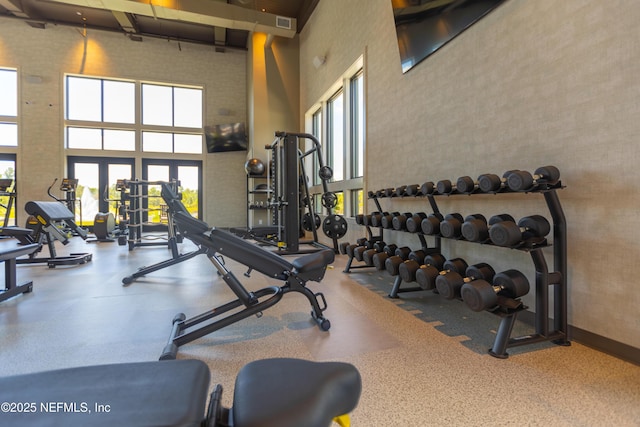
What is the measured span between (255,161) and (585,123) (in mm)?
6857

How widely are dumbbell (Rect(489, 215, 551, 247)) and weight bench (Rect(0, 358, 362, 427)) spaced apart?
5.07 feet

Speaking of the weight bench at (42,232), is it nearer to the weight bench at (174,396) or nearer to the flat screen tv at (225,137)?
the weight bench at (174,396)

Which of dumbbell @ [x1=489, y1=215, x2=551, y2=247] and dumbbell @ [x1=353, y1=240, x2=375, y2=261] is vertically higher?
dumbbell @ [x1=489, y1=215, x2=551, y2=247]

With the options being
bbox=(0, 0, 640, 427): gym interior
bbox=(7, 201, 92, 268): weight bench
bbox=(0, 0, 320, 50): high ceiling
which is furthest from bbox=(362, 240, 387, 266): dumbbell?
bbox=(0, 0, 320, 50): high ceiling

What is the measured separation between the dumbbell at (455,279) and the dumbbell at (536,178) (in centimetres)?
60

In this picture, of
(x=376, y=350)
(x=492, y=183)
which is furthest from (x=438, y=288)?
(x=492, y=183)

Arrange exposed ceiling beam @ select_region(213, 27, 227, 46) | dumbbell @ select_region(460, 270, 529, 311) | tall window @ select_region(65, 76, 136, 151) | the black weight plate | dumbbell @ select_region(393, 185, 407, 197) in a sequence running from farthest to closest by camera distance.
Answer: tall window @ select_region(65, 76, 136, 151)
exposed ceiling beam @ select_region(213, 27, 227, 46)
the black weight plate
dumbbell @ select_region(393, 185, 407, 197)
dumbbell @ select_region(460, 270, 529, 311)

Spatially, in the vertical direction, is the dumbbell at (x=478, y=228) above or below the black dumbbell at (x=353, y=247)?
above

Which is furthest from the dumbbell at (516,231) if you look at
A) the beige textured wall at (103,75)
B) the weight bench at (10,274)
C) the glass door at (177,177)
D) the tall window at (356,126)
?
the glass door at (177,177)

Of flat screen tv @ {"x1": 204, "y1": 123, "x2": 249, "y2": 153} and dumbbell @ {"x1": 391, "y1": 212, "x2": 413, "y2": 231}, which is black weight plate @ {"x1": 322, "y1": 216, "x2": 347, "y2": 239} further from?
flat screen tv @ {"x1": 204, "y1": 123, "x2": 249, "y2": 153}

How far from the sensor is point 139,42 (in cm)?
909

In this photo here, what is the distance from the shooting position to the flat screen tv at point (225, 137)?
9422 mm

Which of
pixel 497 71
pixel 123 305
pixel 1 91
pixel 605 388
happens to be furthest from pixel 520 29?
pixel 1 91

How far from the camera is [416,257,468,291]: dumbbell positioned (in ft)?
7.41
